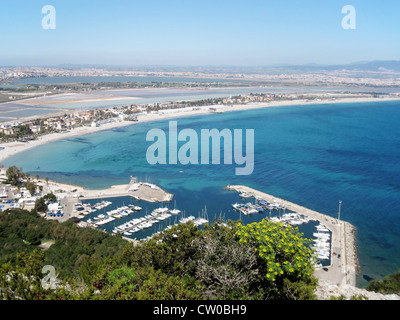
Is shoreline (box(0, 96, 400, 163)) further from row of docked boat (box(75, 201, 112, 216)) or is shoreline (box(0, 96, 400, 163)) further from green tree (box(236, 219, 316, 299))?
green tree (box(236, 219, 316, 299))

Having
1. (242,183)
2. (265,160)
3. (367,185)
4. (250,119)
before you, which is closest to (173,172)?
(242,183)

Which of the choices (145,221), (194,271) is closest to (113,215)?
(145,221)

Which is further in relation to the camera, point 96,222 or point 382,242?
point 96,222

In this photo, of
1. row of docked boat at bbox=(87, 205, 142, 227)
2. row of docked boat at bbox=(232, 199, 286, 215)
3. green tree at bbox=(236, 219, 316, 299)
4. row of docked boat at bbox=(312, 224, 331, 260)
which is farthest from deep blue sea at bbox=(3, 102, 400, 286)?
green tree at bbox=(236, 219, 316, 299)

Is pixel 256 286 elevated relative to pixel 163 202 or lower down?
elevated

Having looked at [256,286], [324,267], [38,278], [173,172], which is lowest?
[324,267]
